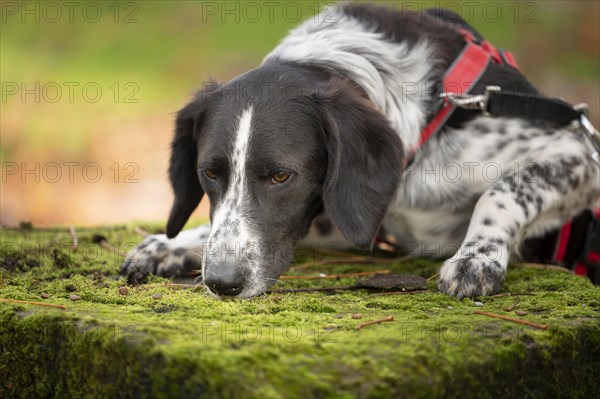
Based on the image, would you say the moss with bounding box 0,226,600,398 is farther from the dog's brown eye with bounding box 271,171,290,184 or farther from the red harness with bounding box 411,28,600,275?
the red harness with bounding box 411,28,600,275

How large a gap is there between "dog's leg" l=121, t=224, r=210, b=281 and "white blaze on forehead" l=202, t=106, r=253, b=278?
0.46 meters

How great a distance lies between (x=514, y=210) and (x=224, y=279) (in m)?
1.47

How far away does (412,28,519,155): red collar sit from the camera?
388cm

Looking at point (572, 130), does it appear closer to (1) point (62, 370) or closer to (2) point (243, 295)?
(2) point (243, 295)

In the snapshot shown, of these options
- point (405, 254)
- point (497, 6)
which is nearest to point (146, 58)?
point (497, 6)

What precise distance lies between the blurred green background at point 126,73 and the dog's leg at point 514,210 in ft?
16.0

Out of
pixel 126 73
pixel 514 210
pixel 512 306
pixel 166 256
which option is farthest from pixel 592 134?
pixel 126 73

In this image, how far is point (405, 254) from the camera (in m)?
4.25

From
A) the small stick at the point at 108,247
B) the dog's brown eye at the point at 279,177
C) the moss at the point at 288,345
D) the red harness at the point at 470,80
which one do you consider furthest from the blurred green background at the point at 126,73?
the moss at the point at 288,345

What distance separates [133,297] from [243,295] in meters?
0.41

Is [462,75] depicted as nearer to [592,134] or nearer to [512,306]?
[592,134]

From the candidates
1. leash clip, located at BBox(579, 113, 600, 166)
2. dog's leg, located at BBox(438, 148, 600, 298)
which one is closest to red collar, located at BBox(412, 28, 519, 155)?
dog's leg, located at BBox(438, 148, 600, 298)

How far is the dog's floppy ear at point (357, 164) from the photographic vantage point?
3346mm

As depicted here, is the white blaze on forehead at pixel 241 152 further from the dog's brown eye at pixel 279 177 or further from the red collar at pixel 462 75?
the red collar at pixel 462 75
